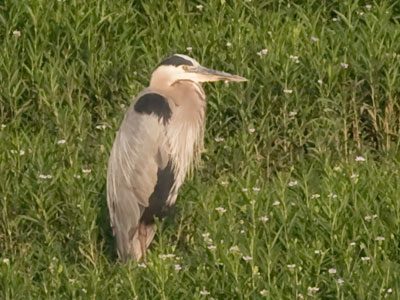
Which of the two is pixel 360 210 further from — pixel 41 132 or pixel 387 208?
pixel 41 132

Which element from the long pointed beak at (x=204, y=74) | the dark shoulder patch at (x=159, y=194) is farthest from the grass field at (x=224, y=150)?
the long pointed beak at (x=204, y=74)

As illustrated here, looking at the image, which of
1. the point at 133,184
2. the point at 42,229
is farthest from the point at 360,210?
the point at 42,229

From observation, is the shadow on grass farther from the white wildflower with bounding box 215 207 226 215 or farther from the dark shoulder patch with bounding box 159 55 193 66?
the dark shoulder patch with bounding box 159 55 193 66

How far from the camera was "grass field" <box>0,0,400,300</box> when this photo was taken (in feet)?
24.3

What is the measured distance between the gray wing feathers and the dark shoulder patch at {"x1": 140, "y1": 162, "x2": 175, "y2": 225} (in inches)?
1.1

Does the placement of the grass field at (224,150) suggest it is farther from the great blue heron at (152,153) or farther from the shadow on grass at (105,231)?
the great blue heron at (152,153)

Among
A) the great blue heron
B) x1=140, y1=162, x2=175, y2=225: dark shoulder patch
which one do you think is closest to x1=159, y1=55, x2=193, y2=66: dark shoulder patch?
the great blue heron

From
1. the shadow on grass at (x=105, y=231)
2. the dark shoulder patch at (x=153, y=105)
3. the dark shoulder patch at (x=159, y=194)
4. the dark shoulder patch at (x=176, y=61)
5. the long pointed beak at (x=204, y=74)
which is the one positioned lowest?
the shadow on grass at (x=105, y=231)

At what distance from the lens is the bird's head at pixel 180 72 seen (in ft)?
27.7

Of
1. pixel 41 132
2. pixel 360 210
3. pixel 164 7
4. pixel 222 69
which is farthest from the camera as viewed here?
pixel 164 7

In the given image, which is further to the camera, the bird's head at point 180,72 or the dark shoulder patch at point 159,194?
the bird's head at point 180,72

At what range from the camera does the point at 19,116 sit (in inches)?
376

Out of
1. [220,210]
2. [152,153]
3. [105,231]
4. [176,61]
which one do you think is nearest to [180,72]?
[176,61]

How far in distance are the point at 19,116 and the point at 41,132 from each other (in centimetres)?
42
